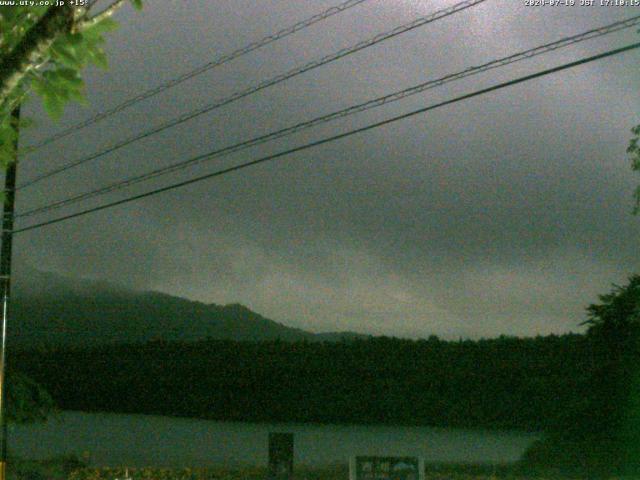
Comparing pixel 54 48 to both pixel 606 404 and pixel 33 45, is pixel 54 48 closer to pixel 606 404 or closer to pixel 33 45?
pixel 33 45

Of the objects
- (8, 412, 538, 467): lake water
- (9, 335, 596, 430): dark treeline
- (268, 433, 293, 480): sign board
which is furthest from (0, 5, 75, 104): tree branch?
(9, 335, 596, 430): dark treeline

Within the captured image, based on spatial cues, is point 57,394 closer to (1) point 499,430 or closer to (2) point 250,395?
(2) point 250,395

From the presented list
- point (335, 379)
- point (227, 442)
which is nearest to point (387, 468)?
point (227, 442)

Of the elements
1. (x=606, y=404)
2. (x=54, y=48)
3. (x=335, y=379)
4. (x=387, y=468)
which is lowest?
(x=387, y=468)

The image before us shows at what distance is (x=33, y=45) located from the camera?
525cm

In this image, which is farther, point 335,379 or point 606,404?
point 335,379

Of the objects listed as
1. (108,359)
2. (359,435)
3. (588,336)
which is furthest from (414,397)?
(108,359)

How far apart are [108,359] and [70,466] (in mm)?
13653

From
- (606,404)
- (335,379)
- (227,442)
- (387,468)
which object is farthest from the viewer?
(335,379)

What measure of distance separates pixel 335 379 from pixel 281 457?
14.7m

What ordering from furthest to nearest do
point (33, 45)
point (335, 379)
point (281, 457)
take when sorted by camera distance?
point (335, 379) → point (281, 457) → point (33, 45)

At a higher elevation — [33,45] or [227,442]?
[33,45]

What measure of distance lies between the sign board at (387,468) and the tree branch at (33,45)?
27.0 ft

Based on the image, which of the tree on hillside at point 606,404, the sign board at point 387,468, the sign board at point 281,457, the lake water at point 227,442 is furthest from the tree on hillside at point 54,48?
the lake water at point 227,442
